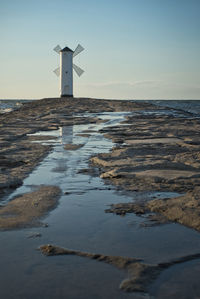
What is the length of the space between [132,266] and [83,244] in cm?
44

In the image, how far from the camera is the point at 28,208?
3.08 metres

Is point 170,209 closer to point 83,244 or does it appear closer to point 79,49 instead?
point 83,244

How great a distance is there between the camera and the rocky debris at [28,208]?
2.73 metres

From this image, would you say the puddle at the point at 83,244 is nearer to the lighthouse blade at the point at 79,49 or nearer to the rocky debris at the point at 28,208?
the rocky debris at the point at 28,208

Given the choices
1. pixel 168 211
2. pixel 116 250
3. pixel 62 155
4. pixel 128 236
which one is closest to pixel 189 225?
pixel 168 211

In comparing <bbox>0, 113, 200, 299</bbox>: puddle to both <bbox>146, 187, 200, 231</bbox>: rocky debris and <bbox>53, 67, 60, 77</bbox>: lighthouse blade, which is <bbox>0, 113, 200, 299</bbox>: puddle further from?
<bbox>53, 67, 60, 77</bbox>: lighthouse blade

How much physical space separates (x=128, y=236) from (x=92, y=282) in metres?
0.70

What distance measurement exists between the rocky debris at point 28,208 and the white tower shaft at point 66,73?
28418 mm

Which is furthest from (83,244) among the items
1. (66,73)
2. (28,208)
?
(66,73)

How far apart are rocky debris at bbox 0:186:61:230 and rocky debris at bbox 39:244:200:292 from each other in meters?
0.53

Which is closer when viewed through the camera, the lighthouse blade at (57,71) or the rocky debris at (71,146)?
the rocky debris at (71,146)

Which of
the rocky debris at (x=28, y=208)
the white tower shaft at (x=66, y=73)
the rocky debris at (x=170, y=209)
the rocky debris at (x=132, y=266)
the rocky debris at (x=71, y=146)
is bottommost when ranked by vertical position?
the rocky debris at (x=132, y=266)

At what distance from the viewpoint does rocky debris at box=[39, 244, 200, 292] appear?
1.81 metres

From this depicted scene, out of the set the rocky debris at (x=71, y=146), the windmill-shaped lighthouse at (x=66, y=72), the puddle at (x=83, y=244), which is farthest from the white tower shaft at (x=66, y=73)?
the puddle at (x=83, y=244)
